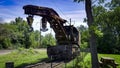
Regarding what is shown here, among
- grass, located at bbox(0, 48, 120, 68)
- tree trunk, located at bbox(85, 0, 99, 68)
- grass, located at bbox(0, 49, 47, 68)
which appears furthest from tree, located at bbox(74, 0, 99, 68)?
grass, located at bbox(0, 49, 47, 68)

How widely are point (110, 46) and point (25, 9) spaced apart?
42514mm

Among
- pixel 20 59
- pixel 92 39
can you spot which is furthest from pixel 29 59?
pixel 92 39

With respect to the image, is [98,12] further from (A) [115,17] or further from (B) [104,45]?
(B) [104,45]

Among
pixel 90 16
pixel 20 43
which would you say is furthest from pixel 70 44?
pixel 20 43

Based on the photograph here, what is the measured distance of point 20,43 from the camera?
2483 inches

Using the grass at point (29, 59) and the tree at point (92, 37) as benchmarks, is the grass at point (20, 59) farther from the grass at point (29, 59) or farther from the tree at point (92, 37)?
the tree at point (92, 37)

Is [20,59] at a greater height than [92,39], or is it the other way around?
[92,39]

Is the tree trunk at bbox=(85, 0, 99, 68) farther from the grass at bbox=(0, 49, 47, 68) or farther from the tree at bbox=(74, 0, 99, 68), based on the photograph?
the grass at bbox=(0, 49, 47, 68)

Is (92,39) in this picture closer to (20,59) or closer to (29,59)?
(29,59)

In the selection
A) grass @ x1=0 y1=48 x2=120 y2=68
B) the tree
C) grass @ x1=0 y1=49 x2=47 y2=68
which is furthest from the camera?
grass @ x1=0 y1=49 x2=47 y2=68

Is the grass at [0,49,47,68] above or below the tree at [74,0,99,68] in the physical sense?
below

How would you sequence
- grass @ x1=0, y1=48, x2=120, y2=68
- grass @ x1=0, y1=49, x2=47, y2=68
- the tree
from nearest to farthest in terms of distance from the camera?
the tree < grass @ x1=0, y1=48, x2=120, y2=68 < grass @ x1=0, y1=49, x2=47, y2=68

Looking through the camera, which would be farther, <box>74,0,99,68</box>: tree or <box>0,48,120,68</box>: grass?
<box>0,48,120,68</box>: grass

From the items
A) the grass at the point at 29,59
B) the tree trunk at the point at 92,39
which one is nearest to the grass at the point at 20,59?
the grass at the point at 29,59
